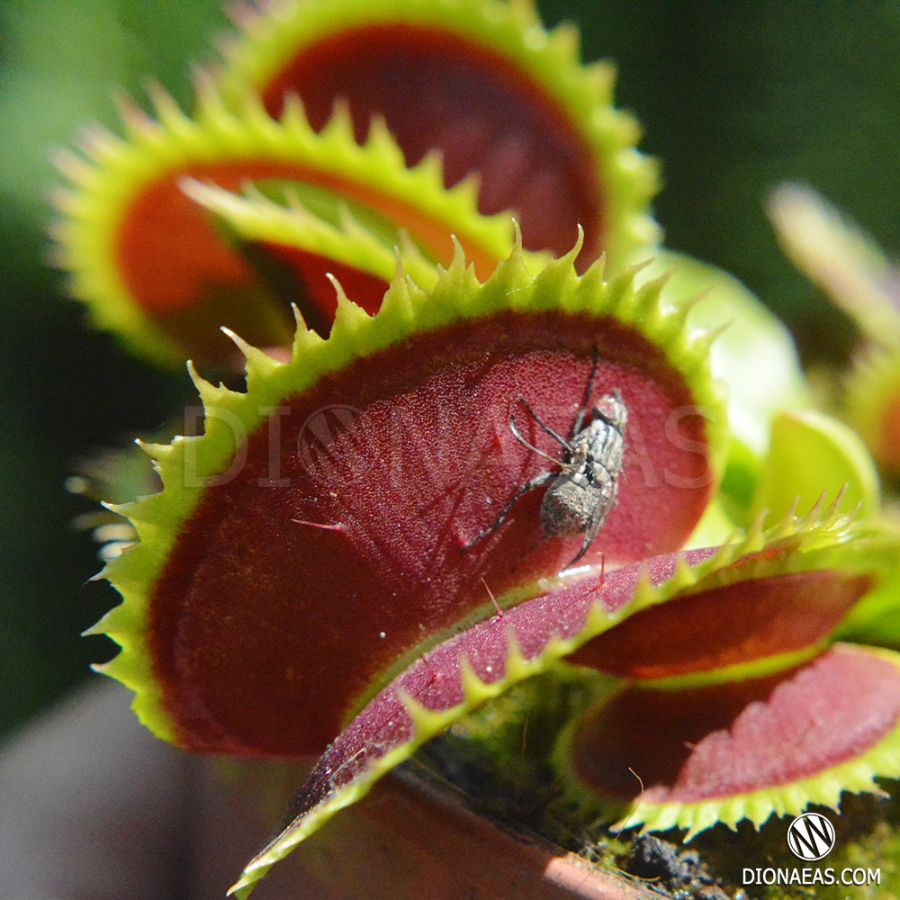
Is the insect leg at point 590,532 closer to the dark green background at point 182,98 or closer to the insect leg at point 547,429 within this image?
the insect leg at point 547,429

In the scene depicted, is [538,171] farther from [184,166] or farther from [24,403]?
[24,403]

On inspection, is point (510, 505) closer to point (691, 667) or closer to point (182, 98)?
point (691, 667)

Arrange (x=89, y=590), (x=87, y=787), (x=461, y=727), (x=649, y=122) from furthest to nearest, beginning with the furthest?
(x=649, y=122) → (x=89, y=590) → (x=87, y=787) → (x=461, y=727)

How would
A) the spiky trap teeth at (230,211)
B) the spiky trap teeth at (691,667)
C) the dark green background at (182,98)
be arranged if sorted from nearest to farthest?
the spiky trap teeth at (691,667)
the spiky trap teeth at (230,211)
the dark green background at (182,98)

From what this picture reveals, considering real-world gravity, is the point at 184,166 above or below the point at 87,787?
above

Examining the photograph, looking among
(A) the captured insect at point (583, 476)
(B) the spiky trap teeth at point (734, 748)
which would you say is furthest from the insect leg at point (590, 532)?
(B) the spiky trap teeth at point (734, 748)

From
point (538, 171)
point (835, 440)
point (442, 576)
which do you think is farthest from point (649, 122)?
point (442, 576)

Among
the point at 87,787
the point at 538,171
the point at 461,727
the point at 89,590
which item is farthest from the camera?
the point at 89,590

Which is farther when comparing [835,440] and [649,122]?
[649,122]
